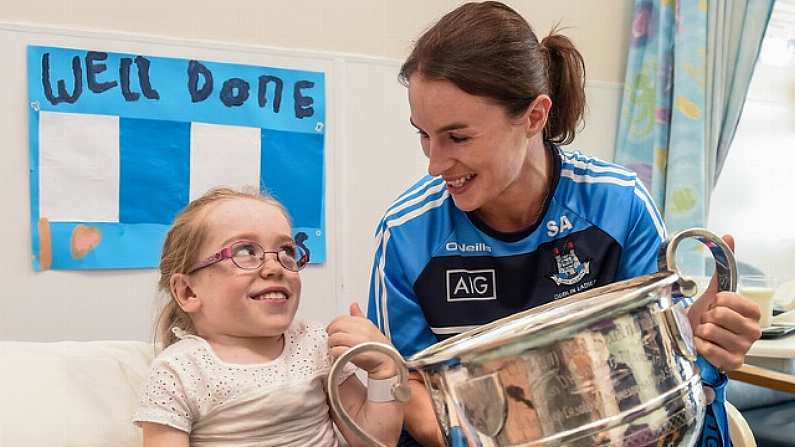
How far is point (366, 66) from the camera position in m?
1.76

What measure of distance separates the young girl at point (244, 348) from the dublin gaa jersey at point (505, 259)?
14 cm

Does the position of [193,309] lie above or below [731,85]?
below

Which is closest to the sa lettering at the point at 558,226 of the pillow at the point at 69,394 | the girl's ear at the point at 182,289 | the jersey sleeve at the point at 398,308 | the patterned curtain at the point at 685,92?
the jersey sleeve at the point at 398,308

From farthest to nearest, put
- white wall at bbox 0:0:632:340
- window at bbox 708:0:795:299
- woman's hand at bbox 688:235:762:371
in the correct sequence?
1. window at bbox 708:0:795:299
2. white wall at bbox 0:0:632:340
3. woman's hand at bbox 688:235:762:371

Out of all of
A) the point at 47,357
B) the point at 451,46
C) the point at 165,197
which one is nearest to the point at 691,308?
the point at 451,46

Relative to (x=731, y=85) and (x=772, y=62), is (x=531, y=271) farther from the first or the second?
(x=772, y=62)

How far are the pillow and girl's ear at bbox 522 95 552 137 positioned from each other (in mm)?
722

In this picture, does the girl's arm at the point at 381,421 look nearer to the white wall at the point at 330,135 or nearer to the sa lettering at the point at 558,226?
the sa lettering at the point at 558,226

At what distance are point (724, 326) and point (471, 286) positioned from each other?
40cm

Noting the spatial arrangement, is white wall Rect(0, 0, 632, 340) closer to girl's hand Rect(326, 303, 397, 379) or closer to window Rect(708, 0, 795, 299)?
window Rect(708, 0, 795, 299)

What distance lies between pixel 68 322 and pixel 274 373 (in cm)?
67

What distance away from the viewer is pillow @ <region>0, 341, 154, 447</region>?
981 millimetres

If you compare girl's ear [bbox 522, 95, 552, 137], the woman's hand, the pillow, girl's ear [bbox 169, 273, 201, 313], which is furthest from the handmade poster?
the woman's hand

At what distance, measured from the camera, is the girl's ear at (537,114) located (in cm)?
109
